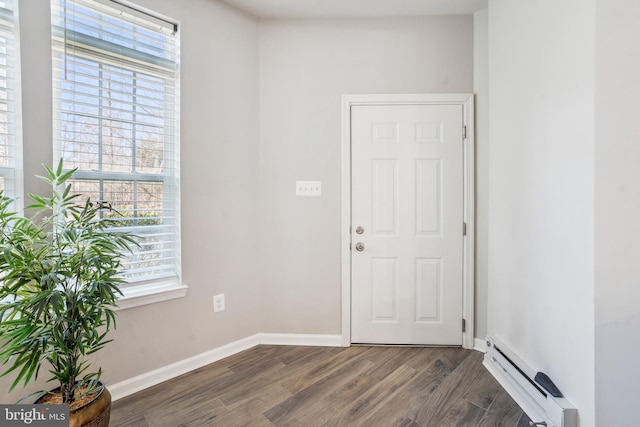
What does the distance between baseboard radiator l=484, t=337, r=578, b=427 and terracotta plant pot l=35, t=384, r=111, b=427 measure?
201 cm

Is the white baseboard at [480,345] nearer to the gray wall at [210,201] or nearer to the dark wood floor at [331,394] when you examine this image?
the dark wood floor at [331,394]

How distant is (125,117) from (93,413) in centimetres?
156

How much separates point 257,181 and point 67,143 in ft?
3.96

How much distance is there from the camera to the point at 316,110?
2.40m

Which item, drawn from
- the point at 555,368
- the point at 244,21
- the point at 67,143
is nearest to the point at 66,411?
the point at 67,143

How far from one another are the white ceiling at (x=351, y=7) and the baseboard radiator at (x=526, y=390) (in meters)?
2.44

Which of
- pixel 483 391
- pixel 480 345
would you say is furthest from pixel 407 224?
pixel 483 391

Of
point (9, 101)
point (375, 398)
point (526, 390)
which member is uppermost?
point (9, 101)

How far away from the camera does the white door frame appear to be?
2.31m

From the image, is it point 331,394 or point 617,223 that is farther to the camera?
point 331,394

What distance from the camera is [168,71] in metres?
1.97

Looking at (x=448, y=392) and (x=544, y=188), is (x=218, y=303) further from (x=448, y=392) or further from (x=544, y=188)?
(x=544, y=188)

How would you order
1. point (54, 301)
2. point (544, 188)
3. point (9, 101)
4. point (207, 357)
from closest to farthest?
point (54, 301), point (9, 101), point (544, 188), point (207, 357)

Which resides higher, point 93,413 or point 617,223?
point 617,223
